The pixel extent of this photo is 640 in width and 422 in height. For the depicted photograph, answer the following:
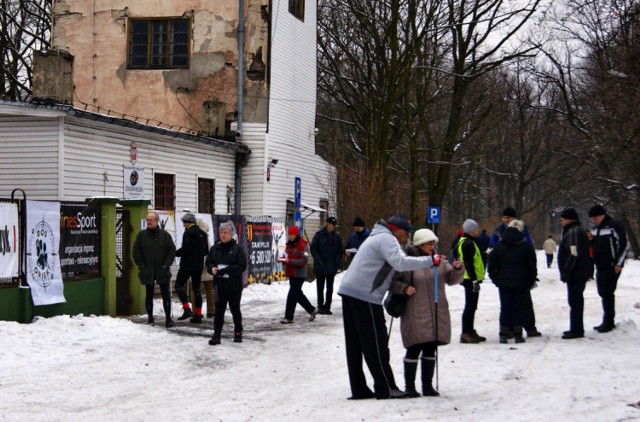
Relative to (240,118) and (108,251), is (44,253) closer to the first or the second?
(108,251)

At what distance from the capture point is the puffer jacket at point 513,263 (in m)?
13.0

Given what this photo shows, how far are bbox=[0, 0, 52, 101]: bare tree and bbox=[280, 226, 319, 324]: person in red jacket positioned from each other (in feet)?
76.0

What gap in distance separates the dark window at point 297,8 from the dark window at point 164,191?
10136 millimetres

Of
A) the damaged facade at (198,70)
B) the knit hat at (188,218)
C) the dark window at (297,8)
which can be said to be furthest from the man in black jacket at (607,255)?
the dark window at (297,8)

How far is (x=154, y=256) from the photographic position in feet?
49.5

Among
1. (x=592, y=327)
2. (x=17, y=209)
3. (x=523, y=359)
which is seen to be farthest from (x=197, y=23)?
(x=523, y=359)

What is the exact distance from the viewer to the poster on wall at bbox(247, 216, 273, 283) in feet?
77.1

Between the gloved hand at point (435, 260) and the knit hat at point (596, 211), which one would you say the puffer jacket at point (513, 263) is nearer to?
the knit hat at point (596, 211)

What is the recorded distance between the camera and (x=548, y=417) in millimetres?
7973

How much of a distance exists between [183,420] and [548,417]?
3.14 metres

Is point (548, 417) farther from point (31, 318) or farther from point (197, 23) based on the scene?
point (197, 23)

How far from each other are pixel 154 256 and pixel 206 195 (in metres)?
12.2

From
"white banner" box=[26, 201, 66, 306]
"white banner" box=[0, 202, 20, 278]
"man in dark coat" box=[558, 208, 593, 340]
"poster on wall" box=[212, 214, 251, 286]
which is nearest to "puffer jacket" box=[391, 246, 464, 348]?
"man in dark coat" box=[558, 208, 593, 340]

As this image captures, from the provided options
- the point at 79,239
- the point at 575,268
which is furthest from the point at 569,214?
the point at 79,239
